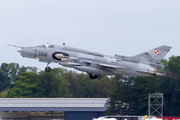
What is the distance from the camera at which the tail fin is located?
1528 inches

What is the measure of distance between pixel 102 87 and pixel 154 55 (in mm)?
58164

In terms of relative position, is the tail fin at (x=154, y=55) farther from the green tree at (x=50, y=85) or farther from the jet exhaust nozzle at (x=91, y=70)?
the green tree at (x=50, y=85)

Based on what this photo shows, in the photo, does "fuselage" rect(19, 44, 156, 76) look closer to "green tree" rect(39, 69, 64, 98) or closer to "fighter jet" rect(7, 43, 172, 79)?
"fighter jet" rect(7, 43, 172, 79)

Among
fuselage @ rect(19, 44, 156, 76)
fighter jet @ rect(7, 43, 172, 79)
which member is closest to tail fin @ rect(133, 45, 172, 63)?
fighter jet @ rect(7, 43, 172, 79)

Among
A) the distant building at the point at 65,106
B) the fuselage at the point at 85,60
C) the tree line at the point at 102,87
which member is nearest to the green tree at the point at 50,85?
the tree line at the point at 102,87

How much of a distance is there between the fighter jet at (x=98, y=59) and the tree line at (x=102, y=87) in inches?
111

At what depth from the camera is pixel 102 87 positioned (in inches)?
3797

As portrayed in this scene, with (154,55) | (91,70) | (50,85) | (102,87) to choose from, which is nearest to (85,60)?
(91,70)

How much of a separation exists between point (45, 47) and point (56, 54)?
4.92 feet

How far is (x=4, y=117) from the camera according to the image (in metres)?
65.2

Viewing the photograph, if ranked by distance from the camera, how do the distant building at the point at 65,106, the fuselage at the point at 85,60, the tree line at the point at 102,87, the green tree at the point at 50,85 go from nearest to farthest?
the fuselage at the point at 85,60, the distant building at the point at 65,106, the tree line at the point at 102,87, the green tree at the point at 50,85

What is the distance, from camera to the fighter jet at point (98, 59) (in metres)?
37.9

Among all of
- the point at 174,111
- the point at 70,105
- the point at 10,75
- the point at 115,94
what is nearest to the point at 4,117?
the point at 70,105

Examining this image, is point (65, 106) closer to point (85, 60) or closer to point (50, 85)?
point (85, 60)
